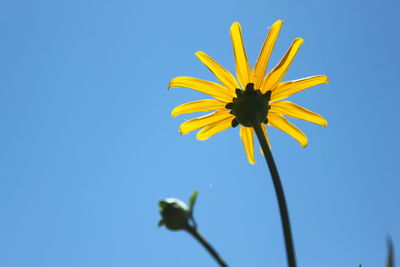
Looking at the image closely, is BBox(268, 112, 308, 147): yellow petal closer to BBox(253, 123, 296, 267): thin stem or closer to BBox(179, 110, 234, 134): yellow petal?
BBox(179, 110, 234, 134): yellow petal

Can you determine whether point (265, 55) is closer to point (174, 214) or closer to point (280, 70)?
point (280, 70)

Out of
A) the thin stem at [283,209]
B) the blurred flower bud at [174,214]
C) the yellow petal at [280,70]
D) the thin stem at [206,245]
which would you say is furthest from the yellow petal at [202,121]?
the thin stem at [206,245]

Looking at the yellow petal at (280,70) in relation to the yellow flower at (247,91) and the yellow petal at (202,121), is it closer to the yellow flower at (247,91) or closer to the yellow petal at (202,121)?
the yellow flower at (247,91)

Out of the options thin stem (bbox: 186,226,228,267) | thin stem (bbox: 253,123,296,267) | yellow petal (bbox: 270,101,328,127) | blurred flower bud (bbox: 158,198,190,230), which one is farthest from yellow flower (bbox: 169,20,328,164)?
thin stem (bbox: 186,226,228,267)

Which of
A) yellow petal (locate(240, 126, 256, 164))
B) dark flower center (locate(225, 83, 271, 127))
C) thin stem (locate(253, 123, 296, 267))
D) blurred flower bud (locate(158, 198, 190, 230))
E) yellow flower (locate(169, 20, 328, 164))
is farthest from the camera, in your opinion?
yellow petal (locate(240, 126, 256, 164))

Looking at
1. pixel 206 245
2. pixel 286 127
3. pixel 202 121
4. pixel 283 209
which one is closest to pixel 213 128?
pixel 202 121
